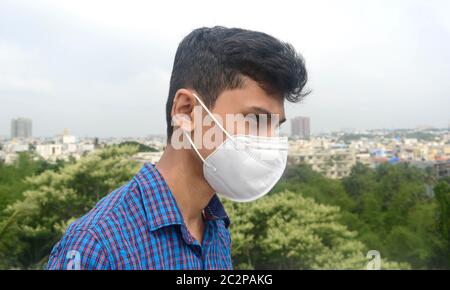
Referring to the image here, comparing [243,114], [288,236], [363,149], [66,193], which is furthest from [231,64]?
[363,149]

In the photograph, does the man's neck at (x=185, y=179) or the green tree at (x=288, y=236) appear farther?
the green tree at (x=288, y=236)

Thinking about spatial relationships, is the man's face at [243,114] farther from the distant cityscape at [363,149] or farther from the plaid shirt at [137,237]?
the distant cityscape at [363,149]

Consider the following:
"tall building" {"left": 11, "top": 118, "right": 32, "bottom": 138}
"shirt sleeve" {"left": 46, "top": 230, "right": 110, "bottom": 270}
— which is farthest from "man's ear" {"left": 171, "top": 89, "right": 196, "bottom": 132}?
"tall building" {"left": 11, "top": 118, "right": 32, "bottom": 138}

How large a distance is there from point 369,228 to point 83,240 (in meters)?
10.3

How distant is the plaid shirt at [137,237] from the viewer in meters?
0.76

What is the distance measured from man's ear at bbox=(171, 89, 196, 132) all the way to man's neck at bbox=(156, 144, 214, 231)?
6 centimetres

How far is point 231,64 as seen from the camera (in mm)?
964

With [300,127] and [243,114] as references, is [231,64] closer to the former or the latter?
[243,114]

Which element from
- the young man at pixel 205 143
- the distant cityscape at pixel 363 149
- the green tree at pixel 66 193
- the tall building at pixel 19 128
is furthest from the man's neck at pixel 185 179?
the tall building at pixel 19 128

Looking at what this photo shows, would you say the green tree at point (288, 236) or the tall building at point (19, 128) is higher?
the tall building at point (19, 128)

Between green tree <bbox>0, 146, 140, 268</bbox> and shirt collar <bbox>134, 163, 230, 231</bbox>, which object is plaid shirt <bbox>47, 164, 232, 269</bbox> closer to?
shirt collar <bbox>134, 163, 230, 231</bbox>

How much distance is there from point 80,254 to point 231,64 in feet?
1.64
